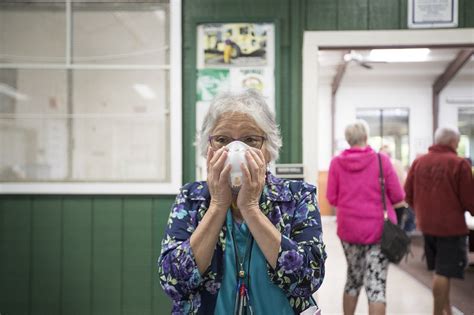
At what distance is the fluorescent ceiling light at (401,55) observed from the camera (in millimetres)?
7941

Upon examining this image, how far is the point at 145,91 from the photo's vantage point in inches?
109

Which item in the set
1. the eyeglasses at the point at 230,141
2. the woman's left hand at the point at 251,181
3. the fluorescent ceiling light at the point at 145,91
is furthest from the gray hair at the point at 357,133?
the woman's left hand at the point at 251,181

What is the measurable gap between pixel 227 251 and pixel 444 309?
299 centimetres

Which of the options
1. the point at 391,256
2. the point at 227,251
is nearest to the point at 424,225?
the point at 391,256

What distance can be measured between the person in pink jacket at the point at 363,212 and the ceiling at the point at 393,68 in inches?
213

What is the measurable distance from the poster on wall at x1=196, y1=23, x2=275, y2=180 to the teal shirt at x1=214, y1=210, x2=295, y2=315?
1626mm

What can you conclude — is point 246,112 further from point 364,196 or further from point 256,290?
point 364,196

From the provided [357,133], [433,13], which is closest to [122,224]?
[357,133]

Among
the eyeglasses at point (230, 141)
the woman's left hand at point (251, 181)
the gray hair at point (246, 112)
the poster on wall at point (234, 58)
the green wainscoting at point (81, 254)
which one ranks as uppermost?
the poster on wall at point (234, 58)

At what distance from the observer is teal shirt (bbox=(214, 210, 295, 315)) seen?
1.12m

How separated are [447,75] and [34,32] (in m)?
9.30

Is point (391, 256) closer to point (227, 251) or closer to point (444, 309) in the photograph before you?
point (444, 309)

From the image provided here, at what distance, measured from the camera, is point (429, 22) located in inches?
107

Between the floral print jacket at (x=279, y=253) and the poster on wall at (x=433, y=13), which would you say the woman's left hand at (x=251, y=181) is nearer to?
the floral print jacket at (x=279, y=253)
